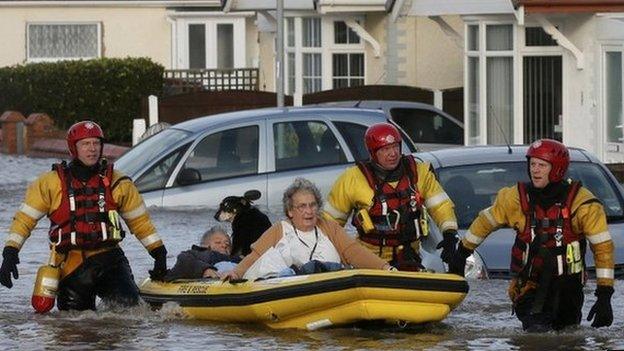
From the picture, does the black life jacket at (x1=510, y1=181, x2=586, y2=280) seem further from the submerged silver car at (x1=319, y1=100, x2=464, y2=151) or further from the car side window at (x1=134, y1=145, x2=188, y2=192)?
the submerged silver car at (x1=319, y1=100, x2=464, y2=151)

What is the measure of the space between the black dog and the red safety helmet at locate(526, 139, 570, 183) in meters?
3.23

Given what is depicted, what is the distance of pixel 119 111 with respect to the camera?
4303cm

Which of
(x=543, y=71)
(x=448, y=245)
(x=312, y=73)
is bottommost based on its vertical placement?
(x=448, y=245)

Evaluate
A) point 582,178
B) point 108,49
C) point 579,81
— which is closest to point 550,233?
point 582,178

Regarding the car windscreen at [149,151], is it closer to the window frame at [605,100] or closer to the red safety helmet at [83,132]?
the red safety helmet at [83,132]

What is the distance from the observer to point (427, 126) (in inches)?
1214

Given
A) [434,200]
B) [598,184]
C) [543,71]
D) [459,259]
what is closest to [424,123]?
[543,71]

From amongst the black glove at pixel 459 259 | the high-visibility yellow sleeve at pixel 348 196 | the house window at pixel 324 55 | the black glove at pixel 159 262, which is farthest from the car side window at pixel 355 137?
the house window at pixel 324 55

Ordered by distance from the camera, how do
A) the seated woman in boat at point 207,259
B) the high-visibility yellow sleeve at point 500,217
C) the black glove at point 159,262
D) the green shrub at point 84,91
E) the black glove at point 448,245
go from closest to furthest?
the high-visibility yellow sleeve at point 500,217, the black glove at point 448,245, the black glove at point 159,262, the seated woman in boat at point 207,259, the green shrub at point 84,91

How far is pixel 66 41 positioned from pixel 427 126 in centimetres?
2464

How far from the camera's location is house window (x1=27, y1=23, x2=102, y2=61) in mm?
53531

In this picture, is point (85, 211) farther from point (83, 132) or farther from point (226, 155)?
point (226, 155)

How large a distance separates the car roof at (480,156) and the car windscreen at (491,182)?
0.05 m

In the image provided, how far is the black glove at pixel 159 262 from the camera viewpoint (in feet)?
44.5
